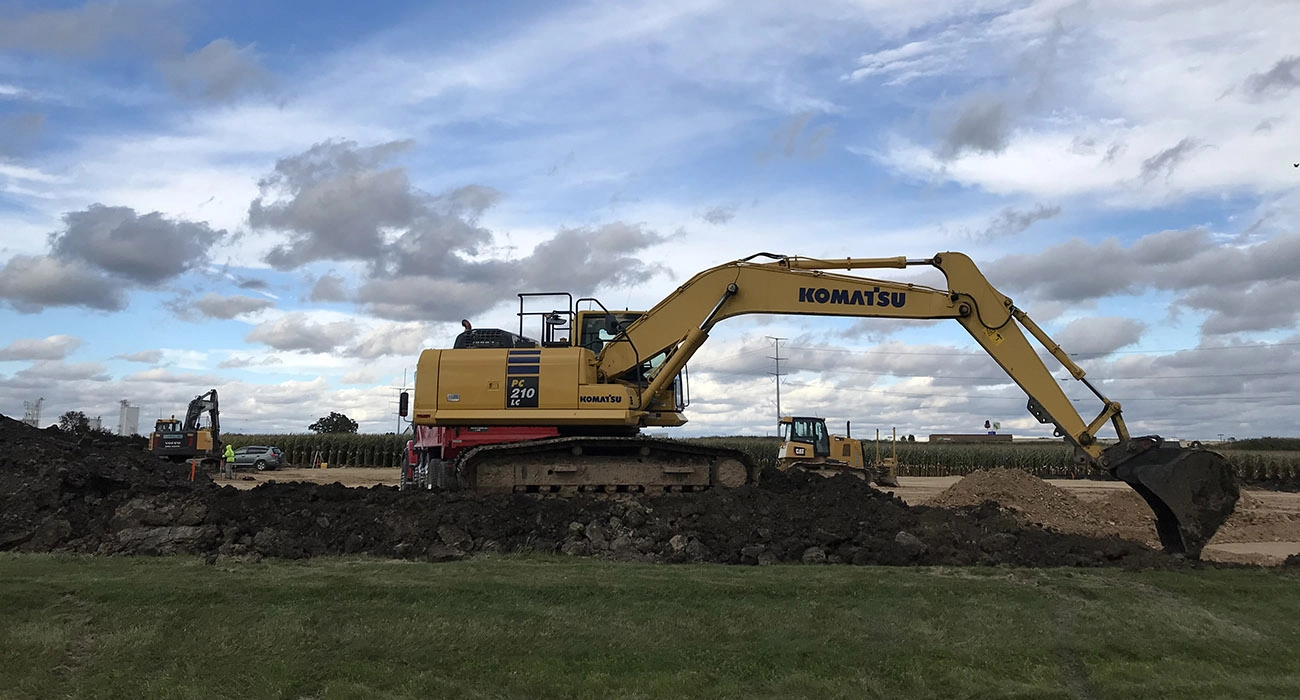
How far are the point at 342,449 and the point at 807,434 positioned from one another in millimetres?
33385

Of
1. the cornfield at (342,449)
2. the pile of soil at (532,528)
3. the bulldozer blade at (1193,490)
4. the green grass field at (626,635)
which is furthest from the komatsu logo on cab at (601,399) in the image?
the cornfield at (342,449)

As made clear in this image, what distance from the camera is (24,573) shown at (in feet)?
31.0

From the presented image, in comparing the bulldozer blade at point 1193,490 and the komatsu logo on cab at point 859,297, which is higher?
the komatsu logo on cab at point 859,297

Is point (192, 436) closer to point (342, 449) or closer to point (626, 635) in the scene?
point (342, 449)

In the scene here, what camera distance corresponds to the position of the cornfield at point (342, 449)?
5381 centimetres

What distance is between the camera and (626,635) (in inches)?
310

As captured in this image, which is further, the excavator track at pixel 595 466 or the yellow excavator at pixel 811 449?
the yellow excavator at pixel 811 449

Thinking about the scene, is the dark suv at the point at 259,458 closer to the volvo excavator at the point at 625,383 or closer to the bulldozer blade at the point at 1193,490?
the volvo excavator at the point at 625,383

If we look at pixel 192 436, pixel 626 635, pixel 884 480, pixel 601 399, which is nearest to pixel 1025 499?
pixel 601 399

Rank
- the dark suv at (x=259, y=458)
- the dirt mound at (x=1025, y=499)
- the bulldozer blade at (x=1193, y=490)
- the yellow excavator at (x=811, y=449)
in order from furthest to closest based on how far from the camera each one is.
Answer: the dark suv at (x=259, y=458), the yellow excavator at (x=811, y=449), the dirt mound at (x=1025, y=499), the bulldozer blade at (x=1193, y=490)

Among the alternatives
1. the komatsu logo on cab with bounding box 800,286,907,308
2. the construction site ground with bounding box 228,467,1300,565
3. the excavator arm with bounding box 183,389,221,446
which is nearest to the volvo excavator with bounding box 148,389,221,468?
the excavator arm with bounding box 183,389,221,446

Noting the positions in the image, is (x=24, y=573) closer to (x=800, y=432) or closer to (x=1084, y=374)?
(x=1084, y=374)

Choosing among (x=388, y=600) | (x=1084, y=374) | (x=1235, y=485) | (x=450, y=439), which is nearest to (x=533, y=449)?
(x=450, y=439)

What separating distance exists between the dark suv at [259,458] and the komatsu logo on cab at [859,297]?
131ft
